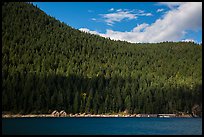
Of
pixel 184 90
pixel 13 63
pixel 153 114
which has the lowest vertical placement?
pixel 153 114

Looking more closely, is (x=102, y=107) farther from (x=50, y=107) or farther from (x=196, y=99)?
(x=196, y=99)

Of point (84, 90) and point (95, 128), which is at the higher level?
point (84, 90)

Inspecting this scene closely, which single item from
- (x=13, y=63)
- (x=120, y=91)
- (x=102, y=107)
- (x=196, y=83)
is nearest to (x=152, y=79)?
(x=196, y=83)

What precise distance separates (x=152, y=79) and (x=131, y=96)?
1446 inches

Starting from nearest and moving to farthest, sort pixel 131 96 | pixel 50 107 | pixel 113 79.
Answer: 1. pixel 50 107
2. pixel 131 96
3. pixel 113 79

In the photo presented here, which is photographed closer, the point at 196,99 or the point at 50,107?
the point at 50,107

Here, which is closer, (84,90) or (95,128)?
(95,128)

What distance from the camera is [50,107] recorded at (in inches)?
5108

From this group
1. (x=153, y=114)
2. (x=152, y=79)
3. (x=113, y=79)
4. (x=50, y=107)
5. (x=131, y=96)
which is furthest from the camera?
(x=152, y=79)

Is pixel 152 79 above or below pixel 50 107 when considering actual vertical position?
above

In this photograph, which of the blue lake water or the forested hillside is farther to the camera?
the forested hillside

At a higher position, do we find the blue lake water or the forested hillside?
the forested hillside

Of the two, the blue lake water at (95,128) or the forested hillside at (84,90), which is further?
the forested hillside at (84,90)

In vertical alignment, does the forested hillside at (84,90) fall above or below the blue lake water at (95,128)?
above
